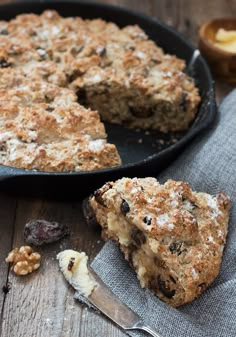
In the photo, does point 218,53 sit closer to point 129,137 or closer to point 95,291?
point 129,137

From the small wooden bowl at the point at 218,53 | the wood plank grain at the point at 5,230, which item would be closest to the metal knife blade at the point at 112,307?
the wood plank grain at the point at 5,230

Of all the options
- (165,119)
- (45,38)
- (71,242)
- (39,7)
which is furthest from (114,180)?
(39,7)

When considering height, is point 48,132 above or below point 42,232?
above

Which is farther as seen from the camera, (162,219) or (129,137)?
(129,137)

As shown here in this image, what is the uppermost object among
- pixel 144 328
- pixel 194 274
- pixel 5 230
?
pixel 194 274

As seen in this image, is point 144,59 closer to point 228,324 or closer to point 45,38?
point 45,38

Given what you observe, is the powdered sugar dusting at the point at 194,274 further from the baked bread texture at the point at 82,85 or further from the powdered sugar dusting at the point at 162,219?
the baked bread texture at the point at 82,85

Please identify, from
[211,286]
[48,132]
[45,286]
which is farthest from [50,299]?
[48,132]
